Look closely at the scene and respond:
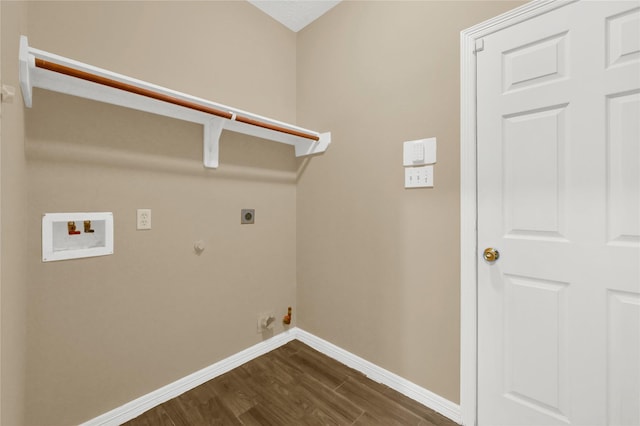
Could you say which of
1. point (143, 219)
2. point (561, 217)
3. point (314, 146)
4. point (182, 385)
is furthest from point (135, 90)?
point (561, 217)

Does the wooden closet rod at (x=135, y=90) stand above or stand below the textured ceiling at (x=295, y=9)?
below

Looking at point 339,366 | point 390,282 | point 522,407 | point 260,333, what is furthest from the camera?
point 260,333

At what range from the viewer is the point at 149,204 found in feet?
4.76

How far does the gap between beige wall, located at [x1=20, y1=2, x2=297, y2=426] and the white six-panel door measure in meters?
1.44

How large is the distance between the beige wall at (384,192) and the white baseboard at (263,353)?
4 centimetres

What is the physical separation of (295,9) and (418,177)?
1588mm

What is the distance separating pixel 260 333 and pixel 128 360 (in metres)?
0.82

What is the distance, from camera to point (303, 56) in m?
2.17

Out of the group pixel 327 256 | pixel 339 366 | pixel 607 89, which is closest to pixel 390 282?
pixel 327 256

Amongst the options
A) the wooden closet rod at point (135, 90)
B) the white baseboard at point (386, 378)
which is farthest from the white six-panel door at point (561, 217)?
the wooden closet rod at point (135, 90)

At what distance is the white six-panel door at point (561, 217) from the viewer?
99 cm

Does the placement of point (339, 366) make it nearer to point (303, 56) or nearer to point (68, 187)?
point (68, 187)

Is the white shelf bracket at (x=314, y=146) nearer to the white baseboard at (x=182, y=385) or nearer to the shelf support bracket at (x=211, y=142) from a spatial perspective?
the shelf support bracket at (x=211, y=142)

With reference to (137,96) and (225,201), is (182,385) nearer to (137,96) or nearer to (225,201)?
(225,201)
